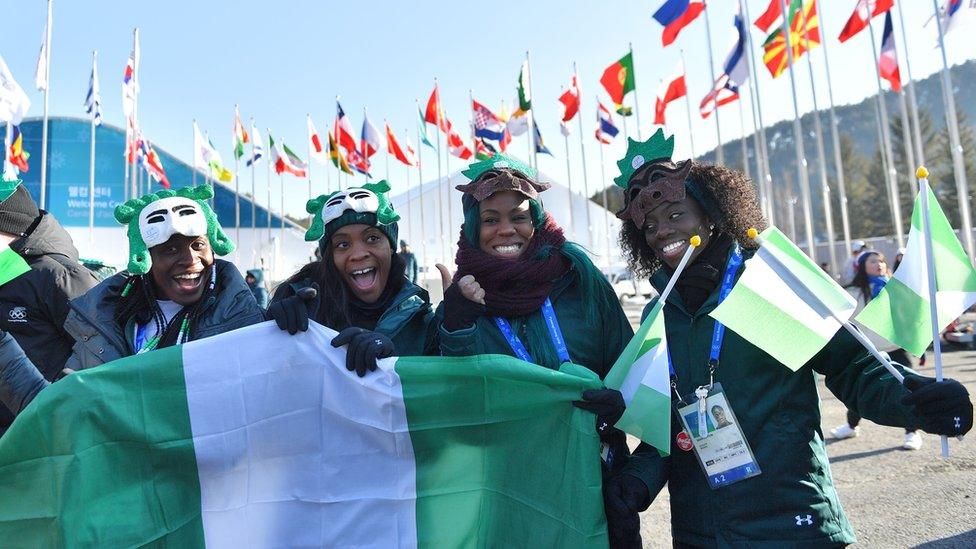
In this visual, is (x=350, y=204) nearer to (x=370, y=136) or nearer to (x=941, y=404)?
(x=941, y=404)

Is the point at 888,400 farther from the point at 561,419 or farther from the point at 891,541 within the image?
the point at 891,541

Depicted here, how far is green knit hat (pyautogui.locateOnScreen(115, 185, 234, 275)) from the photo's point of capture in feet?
8.91

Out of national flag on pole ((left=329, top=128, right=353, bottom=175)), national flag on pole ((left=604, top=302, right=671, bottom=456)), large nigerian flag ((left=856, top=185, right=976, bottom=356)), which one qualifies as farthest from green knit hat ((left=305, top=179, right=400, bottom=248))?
national flag on pole ((left=329, top=128, right=353, bottom=175))

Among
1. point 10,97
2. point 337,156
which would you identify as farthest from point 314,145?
point 10,97

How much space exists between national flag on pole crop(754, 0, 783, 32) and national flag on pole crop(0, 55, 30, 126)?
19.0m

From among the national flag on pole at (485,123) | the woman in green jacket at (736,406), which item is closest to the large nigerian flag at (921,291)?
the woman in green jacket at (736,406)

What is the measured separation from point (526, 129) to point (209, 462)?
23098mm

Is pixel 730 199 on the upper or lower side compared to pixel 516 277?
upper

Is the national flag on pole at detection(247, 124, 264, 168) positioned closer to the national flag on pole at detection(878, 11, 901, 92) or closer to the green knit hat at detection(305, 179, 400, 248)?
the national flag on pole at detection(878, 11, 901, 92)

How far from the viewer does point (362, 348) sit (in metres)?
2.29

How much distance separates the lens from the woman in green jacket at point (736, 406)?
214 cm

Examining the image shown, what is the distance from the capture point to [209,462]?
7.50 feet

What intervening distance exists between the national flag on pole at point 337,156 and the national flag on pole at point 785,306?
25.8 metres

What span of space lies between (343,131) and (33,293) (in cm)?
2245
